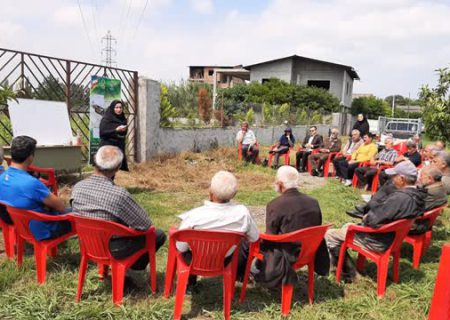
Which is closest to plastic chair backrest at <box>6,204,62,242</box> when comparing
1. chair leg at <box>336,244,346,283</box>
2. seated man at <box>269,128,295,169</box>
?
chair leg at <box>336,244,346,283</box>

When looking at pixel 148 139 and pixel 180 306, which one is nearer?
pixel 180 306

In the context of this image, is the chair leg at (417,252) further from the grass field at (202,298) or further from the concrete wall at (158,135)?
the concrete wall at (158,135)

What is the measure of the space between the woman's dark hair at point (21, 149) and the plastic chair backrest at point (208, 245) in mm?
1727

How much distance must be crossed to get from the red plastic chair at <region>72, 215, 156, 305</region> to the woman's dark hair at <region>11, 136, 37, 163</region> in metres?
0.96

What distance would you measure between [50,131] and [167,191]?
90.4 inches

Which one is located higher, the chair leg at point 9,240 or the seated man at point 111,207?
the seated man at point 111,207

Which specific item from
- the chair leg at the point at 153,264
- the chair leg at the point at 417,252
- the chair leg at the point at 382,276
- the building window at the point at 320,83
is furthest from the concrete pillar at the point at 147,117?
the building window at the point at 320,83

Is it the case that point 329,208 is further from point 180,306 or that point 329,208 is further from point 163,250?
point 180,306

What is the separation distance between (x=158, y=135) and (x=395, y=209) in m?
7.45

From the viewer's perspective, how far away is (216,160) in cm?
1128

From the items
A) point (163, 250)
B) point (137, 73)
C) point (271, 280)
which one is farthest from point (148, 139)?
point (271, 280)

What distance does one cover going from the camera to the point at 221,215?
3.04 meters

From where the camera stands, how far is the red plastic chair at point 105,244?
301cm

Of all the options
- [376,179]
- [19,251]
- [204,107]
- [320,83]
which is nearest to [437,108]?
[376,179]
